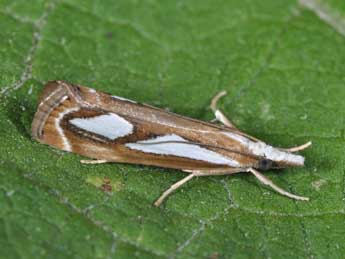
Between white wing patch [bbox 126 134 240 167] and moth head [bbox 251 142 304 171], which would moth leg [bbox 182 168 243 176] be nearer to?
white wing patch [bbox 126 134 240 167]

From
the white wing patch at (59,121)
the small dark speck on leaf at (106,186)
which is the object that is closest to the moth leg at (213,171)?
the small dark speck on leaf at (106,186)

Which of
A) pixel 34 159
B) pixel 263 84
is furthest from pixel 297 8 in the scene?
pixel 34 159

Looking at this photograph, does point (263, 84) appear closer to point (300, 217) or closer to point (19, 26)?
point (300, 217)

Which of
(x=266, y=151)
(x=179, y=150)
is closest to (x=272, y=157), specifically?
(x=266, y=151)

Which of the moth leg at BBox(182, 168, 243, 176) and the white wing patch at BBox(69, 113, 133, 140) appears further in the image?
the moth leg at BBox(182, 168, 243, 176)

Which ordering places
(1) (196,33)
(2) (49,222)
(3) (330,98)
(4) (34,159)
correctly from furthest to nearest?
(1) (196,33)
(3) (330,98)
(4) (34,159)
(2) (49,222)

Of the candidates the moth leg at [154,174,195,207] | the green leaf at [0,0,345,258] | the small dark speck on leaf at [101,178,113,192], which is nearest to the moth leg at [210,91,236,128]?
the green leaf at [0,0,345,258]
